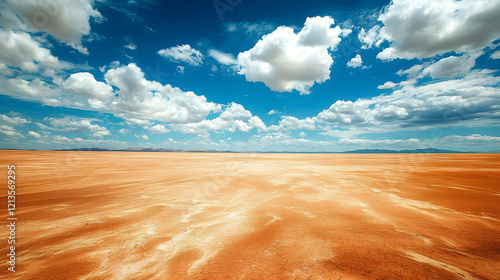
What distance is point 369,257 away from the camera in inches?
205

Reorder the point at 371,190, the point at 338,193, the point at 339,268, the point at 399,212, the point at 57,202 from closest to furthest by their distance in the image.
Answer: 1. the point at 339,268
2. the point at 399,212
3. the point at 57,202
4. the point at 338,193
5. the point at 371,190

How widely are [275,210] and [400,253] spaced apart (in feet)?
16.3

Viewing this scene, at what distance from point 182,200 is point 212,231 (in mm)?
4820

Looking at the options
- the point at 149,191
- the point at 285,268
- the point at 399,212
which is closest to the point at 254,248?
the point at 285,268

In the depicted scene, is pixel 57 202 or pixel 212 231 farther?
pixel 57 202

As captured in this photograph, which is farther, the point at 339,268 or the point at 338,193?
the point at 338,193

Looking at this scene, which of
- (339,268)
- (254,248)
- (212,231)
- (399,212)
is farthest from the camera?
(399,212)

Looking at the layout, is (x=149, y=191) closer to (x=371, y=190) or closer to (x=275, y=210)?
(x=275, y=210)

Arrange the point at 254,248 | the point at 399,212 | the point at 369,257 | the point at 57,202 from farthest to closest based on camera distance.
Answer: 1. the point at 57,202
2. the point at 399,212
3. the point at 254,248
4. the point at 369,257

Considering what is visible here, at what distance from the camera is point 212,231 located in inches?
271

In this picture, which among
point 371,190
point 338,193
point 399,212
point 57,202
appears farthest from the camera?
point 371,190

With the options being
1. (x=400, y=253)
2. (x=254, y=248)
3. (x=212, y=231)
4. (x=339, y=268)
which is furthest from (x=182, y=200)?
(x=400, y=253)

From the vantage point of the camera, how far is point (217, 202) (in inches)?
416

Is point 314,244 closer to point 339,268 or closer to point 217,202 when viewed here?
point 339,268
